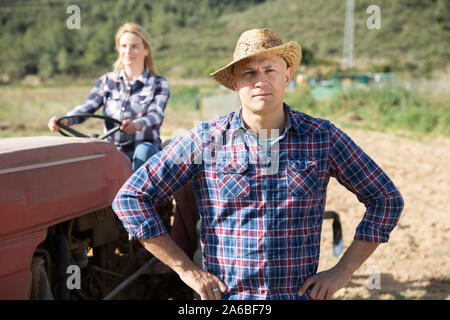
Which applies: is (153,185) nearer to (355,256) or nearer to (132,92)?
(355,256)

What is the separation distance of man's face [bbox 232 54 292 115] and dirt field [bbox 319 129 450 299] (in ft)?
9.49

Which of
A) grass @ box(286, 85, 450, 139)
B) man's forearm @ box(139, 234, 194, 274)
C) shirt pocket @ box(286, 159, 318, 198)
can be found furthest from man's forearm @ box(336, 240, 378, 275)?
grass @ box(286, 85, 450, 139)

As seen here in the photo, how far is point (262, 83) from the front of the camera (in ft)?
6.88

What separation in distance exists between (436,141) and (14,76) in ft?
132

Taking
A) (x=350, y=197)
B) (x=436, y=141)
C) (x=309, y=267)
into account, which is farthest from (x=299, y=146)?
(x=436, y=141)

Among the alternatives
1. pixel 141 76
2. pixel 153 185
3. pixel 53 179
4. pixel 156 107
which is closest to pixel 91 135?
pixel 156 107

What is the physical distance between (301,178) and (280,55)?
0.49 m

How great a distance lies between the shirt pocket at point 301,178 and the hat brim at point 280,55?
42 centimetres

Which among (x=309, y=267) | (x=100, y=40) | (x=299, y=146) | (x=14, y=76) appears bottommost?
(x=309, y=267)

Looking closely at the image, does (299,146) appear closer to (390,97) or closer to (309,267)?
(309,267)

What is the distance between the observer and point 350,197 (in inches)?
291

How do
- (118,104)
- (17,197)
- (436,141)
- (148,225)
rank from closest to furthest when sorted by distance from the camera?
(148,225), (17,197), (118,104), (436,141)

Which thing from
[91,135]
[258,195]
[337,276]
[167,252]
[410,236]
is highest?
[91,135]

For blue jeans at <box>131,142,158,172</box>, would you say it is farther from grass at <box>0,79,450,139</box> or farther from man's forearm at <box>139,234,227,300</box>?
grass at <box>0,79,450,139</box>
